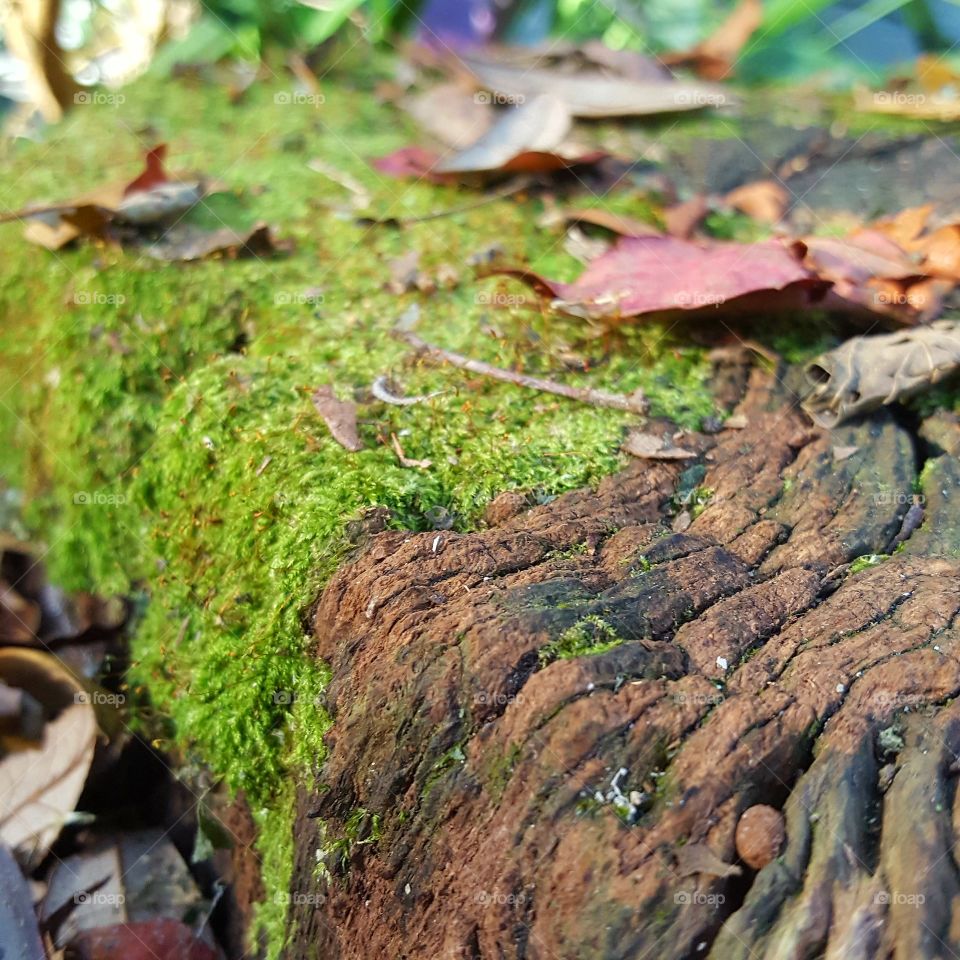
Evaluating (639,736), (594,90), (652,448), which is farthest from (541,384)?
(594,90)

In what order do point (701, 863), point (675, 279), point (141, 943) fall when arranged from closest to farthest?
point (701, 863), point (141, 943), point (675, 279)

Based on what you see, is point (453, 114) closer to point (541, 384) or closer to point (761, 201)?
point (761, 201)

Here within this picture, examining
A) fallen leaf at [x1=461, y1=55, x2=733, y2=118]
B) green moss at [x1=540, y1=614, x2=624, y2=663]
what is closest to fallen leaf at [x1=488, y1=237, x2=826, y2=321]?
green moss at [x1=540, y1=614, x2=624, y2=663]

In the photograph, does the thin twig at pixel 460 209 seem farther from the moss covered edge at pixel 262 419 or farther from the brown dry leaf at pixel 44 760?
the brown dry leaf at pixel 44 760

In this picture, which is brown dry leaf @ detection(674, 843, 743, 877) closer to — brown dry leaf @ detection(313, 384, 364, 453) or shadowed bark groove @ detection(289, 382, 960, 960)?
shadowed bark groove @ detection(289, 382, 960, 960)

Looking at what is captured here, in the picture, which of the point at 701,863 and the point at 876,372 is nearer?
the point at 701,863

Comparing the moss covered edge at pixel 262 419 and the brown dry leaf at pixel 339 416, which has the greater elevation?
the brown dry leaf at pixel 339 416

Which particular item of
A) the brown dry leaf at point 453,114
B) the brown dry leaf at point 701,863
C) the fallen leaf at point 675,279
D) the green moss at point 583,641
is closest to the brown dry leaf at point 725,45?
the brown dry leaf at point 453,114
